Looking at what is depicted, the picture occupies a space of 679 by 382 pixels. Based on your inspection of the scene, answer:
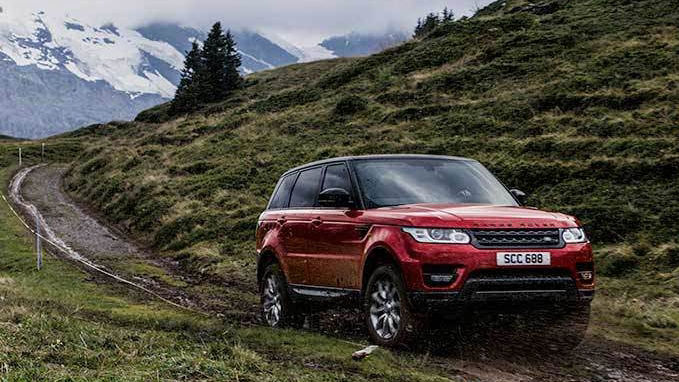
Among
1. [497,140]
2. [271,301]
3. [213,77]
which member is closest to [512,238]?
[271,301]

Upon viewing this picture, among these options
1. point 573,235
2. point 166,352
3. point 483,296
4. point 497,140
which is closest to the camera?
point 166,352

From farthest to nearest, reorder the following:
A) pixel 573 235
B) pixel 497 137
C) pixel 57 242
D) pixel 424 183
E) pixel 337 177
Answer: pixel 57 242, pixel 497 137, pixel 337 177, pixel 424 183, pixel 573 235

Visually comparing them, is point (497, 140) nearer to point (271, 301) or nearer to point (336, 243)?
point (271, 301)

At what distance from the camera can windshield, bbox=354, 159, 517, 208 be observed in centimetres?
746

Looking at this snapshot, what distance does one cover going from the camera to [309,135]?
1066 inches

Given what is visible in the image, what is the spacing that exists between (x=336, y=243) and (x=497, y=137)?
12331 millimetres

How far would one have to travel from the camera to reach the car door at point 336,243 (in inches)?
286

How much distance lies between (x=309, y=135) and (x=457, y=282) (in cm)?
2129

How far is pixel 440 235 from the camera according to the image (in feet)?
20.6

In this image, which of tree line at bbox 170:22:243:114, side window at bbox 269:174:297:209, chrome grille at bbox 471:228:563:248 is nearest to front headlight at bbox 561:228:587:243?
chrome grille at bbox 471:228:563:248

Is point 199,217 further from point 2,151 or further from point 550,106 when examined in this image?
point 2,151

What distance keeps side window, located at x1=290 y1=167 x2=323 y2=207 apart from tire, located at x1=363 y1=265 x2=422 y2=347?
1891 mm

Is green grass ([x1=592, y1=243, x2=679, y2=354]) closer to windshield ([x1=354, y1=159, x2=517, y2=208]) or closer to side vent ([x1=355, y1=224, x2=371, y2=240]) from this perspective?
windshield ([x1=354, y1=159, x2=517, y2=208])

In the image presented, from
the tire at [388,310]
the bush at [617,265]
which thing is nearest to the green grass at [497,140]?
the bush at [617,265]
